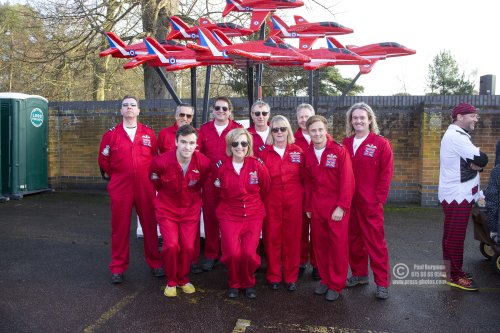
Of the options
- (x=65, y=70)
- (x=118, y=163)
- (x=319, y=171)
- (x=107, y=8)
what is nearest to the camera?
(x=319, y=171)

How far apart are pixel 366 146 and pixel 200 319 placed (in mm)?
2178

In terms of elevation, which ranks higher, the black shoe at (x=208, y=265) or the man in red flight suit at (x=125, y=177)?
the man in red flight suit at (x=125, y=177)

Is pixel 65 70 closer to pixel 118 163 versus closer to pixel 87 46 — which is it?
pixel 87 46

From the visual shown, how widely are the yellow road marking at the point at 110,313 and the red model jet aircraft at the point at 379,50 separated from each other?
400cm

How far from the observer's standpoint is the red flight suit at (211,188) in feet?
16.5

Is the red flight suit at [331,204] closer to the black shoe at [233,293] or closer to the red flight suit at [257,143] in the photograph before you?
the red flight suit at [257,143]

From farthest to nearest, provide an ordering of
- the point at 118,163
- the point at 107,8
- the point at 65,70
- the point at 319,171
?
the point at 65,70 < the point at 107,8 < the point at 118,163 < the point at 319,171

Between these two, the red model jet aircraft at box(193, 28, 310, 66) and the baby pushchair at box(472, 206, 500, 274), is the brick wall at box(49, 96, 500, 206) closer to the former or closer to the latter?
the red model jet aircraft at box(193, 28, 310, 66)

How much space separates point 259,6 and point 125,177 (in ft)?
9.91

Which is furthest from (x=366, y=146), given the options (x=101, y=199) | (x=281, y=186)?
Result: (x=101, y=199)

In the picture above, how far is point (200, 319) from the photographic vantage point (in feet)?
12.5

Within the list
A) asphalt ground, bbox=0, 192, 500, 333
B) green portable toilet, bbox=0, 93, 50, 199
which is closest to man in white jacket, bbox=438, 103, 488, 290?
asphalt ground, bbox=0, 192, 500, 333

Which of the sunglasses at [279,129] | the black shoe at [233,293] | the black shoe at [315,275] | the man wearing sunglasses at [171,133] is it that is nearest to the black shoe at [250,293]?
the black shoe at [233,293]

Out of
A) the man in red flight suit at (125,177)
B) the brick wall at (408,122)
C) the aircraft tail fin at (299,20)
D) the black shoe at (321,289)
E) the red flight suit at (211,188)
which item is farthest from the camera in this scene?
the brick wall at (408,122)
